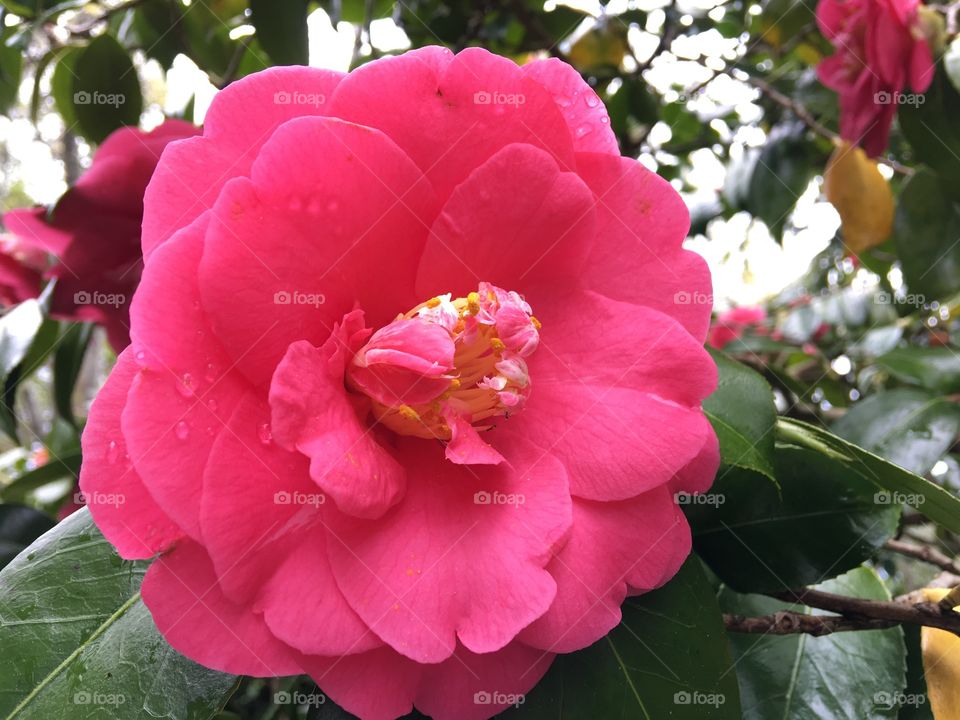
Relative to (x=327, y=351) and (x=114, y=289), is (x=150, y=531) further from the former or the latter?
(x=114, y=289)

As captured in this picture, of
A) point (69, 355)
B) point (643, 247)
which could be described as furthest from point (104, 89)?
point (643, 247)

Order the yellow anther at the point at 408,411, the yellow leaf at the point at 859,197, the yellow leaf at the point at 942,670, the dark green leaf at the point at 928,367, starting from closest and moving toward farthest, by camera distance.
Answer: the yellow anther at the point at 408,411
the yellow leaf at the point at 942,670
the dark green leaf at the point at 928,367
the yellow leaf at the point at 859,197

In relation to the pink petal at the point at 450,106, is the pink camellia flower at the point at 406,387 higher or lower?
lower

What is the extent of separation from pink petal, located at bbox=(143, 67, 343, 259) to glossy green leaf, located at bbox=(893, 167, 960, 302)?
1.29m

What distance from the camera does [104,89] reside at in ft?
3.45

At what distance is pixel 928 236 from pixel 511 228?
119 centimetres

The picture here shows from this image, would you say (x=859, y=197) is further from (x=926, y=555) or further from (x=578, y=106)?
(x=578, y=106)

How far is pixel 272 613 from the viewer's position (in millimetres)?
444

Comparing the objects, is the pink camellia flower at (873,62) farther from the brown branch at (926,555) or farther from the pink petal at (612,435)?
the pink petal at (612,435)

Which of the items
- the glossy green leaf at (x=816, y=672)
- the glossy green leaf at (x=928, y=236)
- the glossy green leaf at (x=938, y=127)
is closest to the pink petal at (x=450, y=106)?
the glossy green leaf at (x=816, y=672)

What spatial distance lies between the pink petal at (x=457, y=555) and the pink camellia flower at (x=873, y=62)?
3.34ft

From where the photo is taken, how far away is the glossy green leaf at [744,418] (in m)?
0.61

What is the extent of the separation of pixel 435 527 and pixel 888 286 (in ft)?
5.89

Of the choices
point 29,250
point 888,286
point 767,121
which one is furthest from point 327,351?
point 888,286
